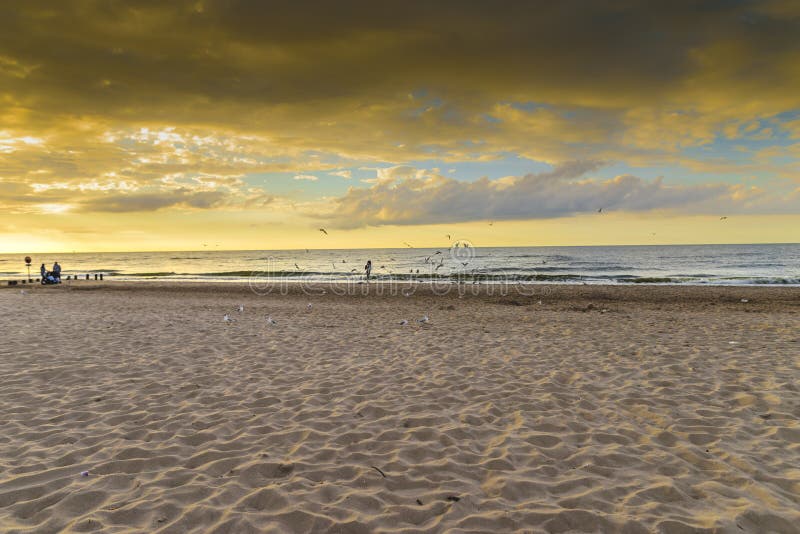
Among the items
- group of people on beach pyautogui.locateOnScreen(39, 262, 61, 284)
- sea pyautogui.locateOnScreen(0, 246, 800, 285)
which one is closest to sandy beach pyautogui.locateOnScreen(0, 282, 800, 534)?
sea pyautogui.locateOnScreen(0, 246, 800, 285)

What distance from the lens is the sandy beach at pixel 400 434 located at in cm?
330

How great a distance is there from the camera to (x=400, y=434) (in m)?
4.77

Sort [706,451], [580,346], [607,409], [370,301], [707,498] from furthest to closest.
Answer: [370,301] → [580,346] → [607,409] → [706,451] → [707,498]

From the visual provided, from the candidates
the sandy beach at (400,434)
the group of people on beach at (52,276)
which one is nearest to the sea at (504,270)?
the group of people on beach at (52,276)

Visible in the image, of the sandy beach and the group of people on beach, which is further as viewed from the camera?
the group of people on beach

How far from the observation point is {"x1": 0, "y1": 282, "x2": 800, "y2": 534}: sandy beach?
3305mm

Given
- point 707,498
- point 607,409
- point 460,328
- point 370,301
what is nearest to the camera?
point 707,498

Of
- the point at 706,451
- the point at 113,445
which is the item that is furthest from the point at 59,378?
the point at 706,451

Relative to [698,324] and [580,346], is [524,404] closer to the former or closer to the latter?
[580,346]

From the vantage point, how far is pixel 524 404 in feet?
18.6

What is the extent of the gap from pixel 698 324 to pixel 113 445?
14.0m

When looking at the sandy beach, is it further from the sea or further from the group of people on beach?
the group of people on beach

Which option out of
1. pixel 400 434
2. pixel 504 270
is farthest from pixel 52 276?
pixel 504 270

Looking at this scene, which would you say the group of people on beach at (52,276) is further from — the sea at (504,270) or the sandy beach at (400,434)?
the sandy beach at (400,434)
